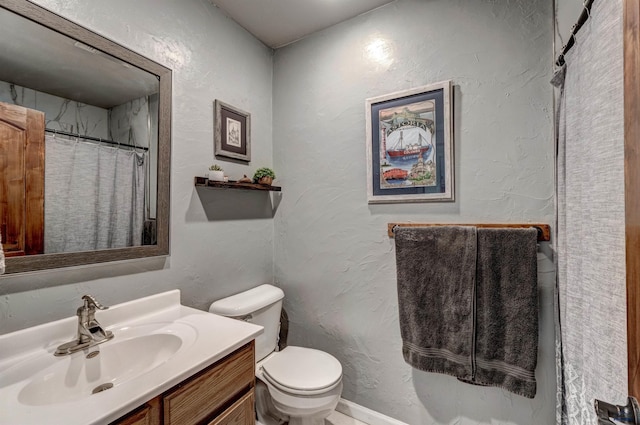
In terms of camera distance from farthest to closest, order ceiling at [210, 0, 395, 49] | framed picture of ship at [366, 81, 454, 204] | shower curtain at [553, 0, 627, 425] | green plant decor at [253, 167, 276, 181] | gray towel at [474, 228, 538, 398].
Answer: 1. green plant decor at [253, 167, 276, 181]
2. ceiling at [210, 0, 395, 49]
3. framed picture of ship at [366, 81, 454, 204]
4. gray towel at [474, 228, 538, 398]
5. shower curtain at [553, 0, 627, 425]

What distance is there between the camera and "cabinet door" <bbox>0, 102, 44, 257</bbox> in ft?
2.98

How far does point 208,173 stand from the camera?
155cm

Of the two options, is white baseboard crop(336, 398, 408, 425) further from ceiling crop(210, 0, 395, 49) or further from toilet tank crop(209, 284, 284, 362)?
ceiling crop(210, 0, 395, 49)

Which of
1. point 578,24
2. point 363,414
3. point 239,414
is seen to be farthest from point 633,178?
point 363,414

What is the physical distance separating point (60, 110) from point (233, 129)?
81 cm

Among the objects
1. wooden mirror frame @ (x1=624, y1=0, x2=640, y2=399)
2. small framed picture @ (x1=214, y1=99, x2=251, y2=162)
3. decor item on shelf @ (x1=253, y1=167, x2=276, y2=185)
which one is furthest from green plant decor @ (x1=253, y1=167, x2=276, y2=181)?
wooden mirror frame @ (x1=624, y1=0, x2=640, y2=399)

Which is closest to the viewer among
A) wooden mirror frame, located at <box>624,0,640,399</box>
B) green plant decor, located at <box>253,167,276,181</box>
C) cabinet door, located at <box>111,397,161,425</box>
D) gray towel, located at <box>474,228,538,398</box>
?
wooden mirror frame, located at <box>624,0,640,399</box>

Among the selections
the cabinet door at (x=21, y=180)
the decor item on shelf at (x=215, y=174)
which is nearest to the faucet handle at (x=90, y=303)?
the cabinet door at (x=21, y=180)

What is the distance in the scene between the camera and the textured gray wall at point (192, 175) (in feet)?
3.47

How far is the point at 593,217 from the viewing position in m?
0.75

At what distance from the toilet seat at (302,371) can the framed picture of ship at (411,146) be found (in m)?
0.93

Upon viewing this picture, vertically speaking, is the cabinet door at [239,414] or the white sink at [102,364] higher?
the white sink at [102,364]

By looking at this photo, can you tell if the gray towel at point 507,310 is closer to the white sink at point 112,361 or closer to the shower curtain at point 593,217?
the shower curtain at point 593,217

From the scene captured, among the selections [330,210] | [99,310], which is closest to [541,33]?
[330,210]
